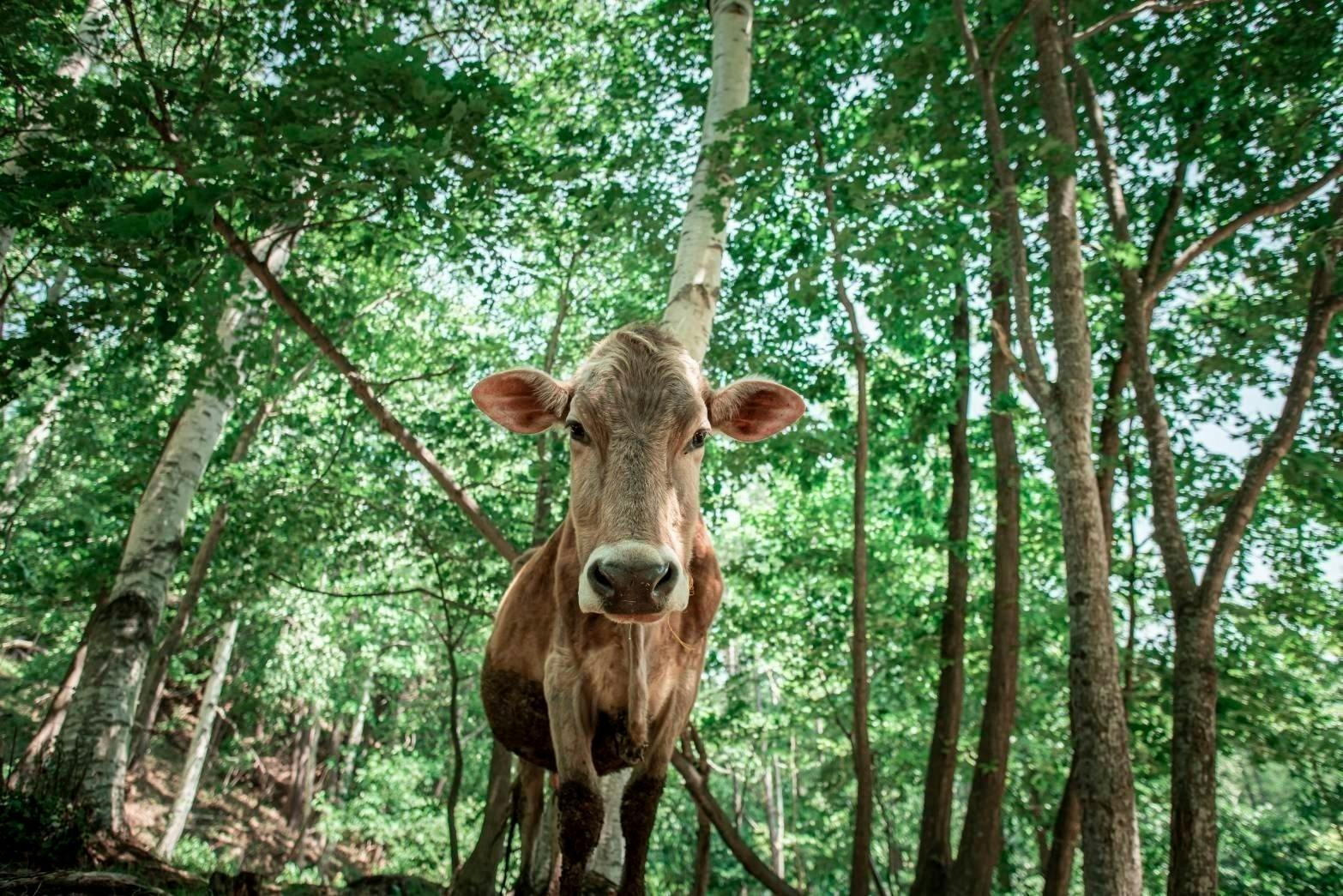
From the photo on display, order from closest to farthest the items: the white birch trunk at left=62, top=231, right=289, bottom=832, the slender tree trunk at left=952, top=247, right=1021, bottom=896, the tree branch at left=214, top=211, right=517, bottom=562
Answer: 1. the tree branch at left=214, top=211, right=517, bottom=562
2. the white birch trunk at left=62, top=231, right=289, bottom=832
3. the slender tree trunk at left=952, top=247, right=1021, bottom=896

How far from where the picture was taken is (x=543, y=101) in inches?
391

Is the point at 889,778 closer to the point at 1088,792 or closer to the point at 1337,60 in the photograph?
the point at 1088,792

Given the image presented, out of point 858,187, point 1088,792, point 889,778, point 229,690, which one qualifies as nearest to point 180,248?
point 858,187

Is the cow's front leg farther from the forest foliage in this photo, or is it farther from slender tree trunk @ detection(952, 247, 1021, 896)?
slender tree trunk @ detection(952, 247, 1021, 896)

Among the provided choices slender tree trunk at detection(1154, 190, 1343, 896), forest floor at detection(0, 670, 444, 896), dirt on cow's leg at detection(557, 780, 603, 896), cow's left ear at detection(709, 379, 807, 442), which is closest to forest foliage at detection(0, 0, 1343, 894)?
slender tree trunk at detection(1154, 190, 1343, 896)

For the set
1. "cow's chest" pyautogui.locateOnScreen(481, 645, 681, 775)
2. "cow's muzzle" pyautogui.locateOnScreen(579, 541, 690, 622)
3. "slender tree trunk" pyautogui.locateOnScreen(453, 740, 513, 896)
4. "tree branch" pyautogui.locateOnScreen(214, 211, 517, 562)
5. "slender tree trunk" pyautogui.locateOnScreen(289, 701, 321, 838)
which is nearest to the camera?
"cow's muzzle" pyautogui.locateOnScreen(579, 541, 690, 622)

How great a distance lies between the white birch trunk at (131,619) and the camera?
6.22 metres

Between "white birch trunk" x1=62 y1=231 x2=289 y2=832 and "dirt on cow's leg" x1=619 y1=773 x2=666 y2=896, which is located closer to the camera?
"dirt on cow's leg" x1=619 y1=773 x2=666 y2=896

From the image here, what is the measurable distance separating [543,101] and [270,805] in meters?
27.5

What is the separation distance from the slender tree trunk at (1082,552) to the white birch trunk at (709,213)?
2434 millimetres

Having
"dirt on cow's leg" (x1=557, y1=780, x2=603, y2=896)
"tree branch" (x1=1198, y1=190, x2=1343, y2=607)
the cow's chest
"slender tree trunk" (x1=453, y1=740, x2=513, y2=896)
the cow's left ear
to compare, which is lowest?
"slender tree trunk" (x1=453, y1=740, x2=513, y2=896)

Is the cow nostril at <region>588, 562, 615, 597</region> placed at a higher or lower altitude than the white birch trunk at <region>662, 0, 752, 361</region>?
lower

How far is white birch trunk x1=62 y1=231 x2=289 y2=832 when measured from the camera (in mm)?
6223

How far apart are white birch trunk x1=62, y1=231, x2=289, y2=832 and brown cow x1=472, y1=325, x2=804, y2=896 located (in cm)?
359
